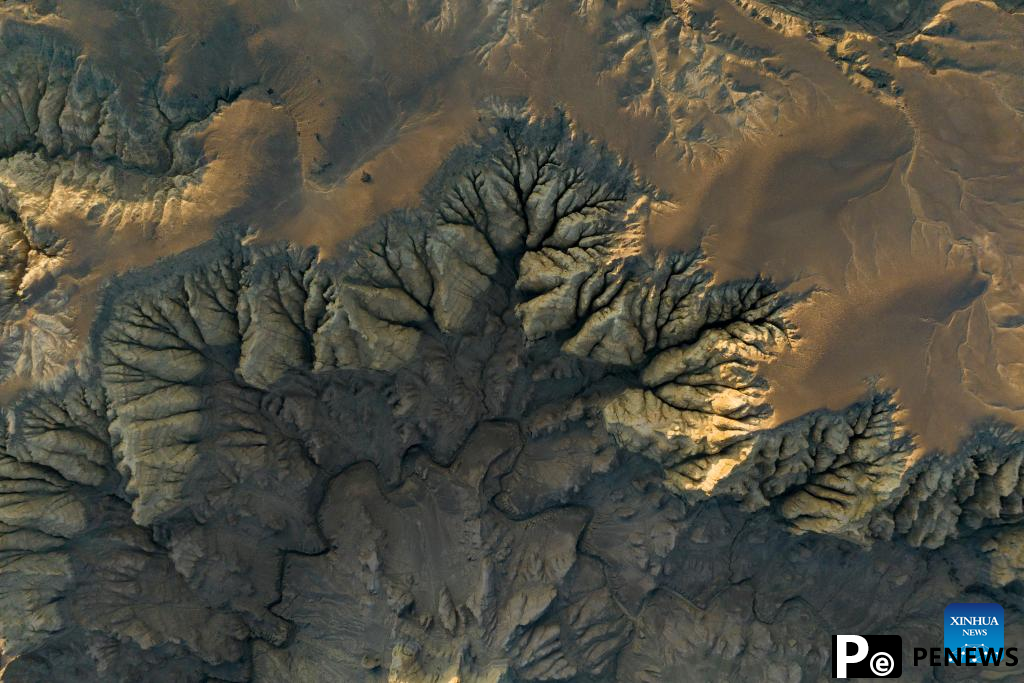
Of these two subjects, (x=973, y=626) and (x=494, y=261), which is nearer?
(x=494, y=261)

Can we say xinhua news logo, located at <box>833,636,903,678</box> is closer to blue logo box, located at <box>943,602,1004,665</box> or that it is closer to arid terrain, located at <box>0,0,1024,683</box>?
blue logo box, located at <box>943,602,1004,665</box>

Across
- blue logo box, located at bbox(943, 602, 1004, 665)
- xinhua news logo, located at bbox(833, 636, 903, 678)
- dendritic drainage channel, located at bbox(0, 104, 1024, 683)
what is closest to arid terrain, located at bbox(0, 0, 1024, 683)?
dendritic drainage channel, located at bbox(0, 104, 1024, 683)

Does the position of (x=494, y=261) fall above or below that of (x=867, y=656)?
above

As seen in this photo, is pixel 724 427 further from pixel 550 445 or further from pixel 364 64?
pixel 364 64

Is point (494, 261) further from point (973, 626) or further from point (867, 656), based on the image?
point (973, 626)

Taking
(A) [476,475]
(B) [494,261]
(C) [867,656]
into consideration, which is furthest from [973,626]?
(B) [494,261]

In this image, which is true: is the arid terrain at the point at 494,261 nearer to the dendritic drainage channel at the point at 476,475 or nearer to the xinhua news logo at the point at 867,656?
the dendritic drainage channel at the point at 476,475
